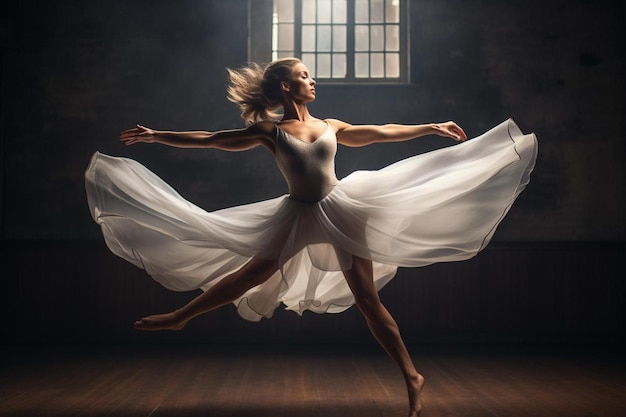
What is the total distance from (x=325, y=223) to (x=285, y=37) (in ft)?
12.1

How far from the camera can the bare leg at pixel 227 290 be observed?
3.26 meters

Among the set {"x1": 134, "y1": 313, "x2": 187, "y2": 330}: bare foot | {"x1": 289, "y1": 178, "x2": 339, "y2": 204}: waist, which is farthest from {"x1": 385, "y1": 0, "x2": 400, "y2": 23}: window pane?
{"x1": 134, "y1": 313, "x2": 187, "y2": 330}: bare foot

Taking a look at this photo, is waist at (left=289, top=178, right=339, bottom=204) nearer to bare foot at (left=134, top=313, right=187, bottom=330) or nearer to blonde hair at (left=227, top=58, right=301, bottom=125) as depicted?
blonde hair at (left=227, top=58, right=301, bottom=125)

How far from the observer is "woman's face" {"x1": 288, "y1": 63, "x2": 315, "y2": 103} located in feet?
11.1

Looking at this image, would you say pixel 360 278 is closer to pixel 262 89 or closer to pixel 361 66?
pixel 262 89

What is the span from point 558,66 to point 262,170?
9.06 ft

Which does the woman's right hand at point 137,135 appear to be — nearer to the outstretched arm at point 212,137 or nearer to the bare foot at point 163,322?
the outstretched arm at point 212,137

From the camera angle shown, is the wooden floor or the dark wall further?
the dark wall

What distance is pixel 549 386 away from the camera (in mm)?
4145

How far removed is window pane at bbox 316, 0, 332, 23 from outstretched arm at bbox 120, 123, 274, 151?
343 cm

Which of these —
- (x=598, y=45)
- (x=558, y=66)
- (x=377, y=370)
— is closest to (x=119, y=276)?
(x=377, y=370)

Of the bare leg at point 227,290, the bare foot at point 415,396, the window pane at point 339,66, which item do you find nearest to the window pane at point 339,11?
the window pane at point 339,66

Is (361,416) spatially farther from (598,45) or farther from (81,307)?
(598,45)

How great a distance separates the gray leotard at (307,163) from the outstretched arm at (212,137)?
106 millimetres
